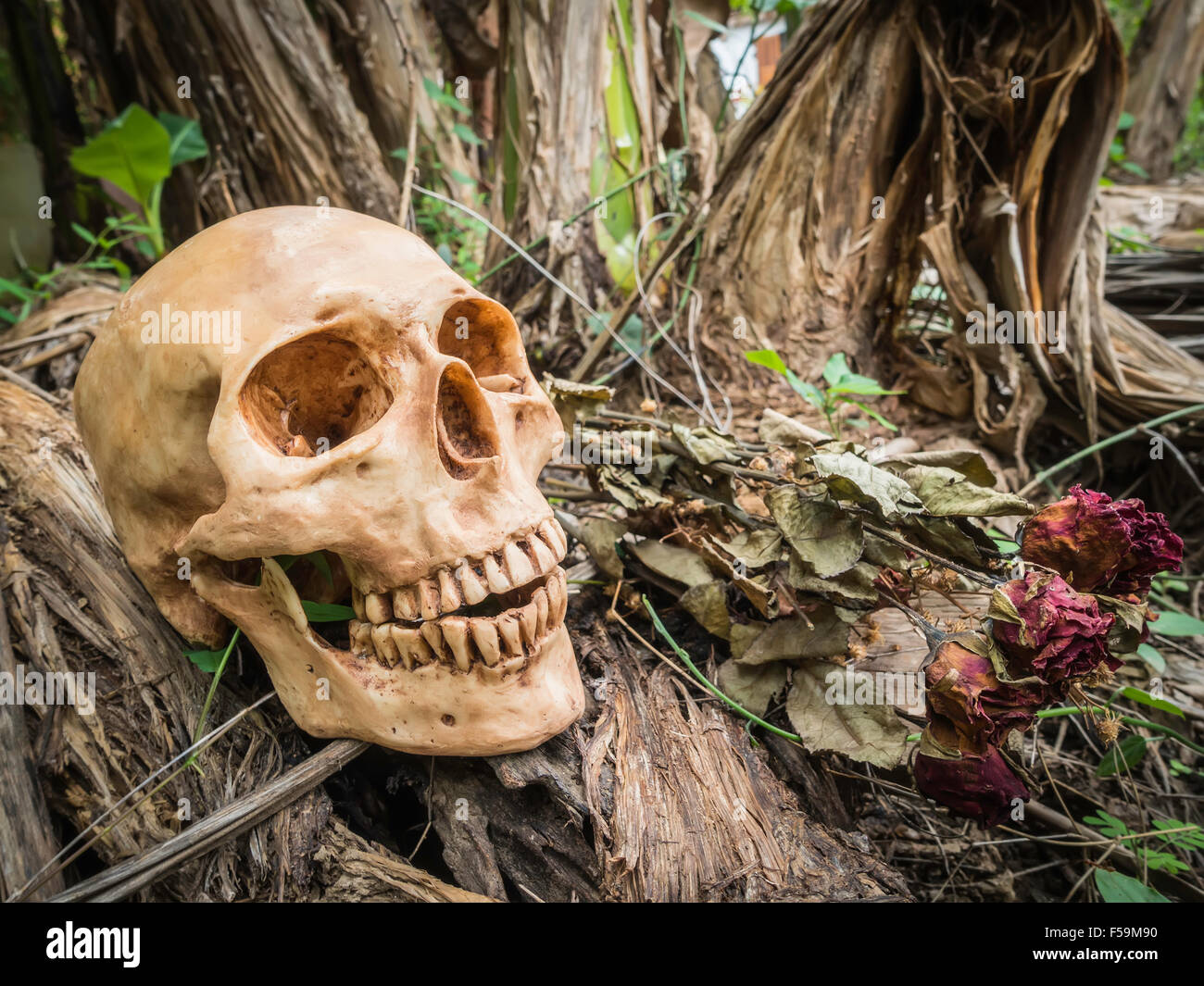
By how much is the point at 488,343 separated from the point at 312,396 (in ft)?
1.31

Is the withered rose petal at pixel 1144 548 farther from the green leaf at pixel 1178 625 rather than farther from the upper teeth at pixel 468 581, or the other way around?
the upper teeth at pixel 468 581

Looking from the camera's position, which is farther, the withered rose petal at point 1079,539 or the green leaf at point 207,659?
the green leaf at point 207,659

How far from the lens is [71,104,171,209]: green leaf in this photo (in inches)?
111

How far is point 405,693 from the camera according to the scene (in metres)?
1.40

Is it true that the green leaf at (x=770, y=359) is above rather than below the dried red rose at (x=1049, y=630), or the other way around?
above

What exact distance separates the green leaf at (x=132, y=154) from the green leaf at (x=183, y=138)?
74 millimetres

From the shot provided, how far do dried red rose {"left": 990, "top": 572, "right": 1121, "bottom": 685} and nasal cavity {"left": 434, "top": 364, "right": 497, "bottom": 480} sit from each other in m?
0.93

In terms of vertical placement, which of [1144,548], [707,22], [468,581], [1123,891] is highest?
[707,22]

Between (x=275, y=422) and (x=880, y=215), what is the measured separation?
7.12 feet

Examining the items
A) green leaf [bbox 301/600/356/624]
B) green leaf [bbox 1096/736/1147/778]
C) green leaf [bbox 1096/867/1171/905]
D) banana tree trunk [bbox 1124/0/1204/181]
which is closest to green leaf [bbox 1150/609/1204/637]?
green leaf [bbox 1096/736/1147/778]

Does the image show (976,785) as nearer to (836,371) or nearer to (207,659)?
(836,371)

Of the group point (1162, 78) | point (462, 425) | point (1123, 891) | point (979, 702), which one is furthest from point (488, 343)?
point (1162, 78)

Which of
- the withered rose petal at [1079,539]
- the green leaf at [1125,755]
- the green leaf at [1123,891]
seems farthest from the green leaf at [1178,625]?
the withered rose petal at [1079,539]

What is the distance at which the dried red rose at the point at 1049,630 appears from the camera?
3.71ft
